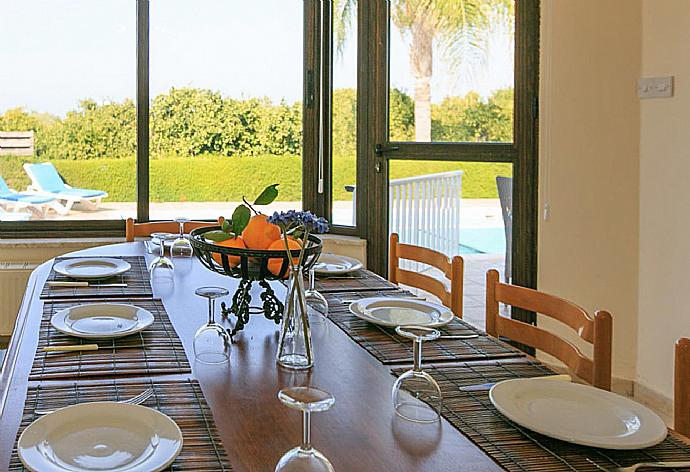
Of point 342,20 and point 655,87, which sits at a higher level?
point 342,20

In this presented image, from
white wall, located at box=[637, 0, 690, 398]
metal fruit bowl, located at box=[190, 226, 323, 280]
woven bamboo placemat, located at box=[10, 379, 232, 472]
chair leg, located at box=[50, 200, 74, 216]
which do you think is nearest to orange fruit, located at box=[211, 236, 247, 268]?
metal fruit bowl, located at box=[190, 226, 323, 280]

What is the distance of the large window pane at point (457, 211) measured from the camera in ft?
12.7

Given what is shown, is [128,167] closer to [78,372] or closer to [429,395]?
[78,372]

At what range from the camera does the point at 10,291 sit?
397 centimetres

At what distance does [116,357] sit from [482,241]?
→ 2665mm

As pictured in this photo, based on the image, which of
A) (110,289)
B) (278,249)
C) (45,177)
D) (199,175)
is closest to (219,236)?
(278,249)

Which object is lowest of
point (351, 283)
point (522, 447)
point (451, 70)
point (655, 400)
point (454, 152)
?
point (655, 400)

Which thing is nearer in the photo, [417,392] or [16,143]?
[417,392]

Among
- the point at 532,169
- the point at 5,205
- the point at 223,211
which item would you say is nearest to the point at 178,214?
the point at 223,211

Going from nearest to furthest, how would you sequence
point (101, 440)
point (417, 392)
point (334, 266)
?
1. point (101, 440)
2. point (417, 392)
3. point (334, 266)

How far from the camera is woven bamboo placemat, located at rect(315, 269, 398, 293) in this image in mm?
2434

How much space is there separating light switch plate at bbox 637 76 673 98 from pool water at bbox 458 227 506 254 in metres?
0.94

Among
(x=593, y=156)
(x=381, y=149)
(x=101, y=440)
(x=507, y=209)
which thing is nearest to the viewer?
(x=101, y=440)

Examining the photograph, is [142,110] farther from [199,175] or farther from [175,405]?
[175,405]
